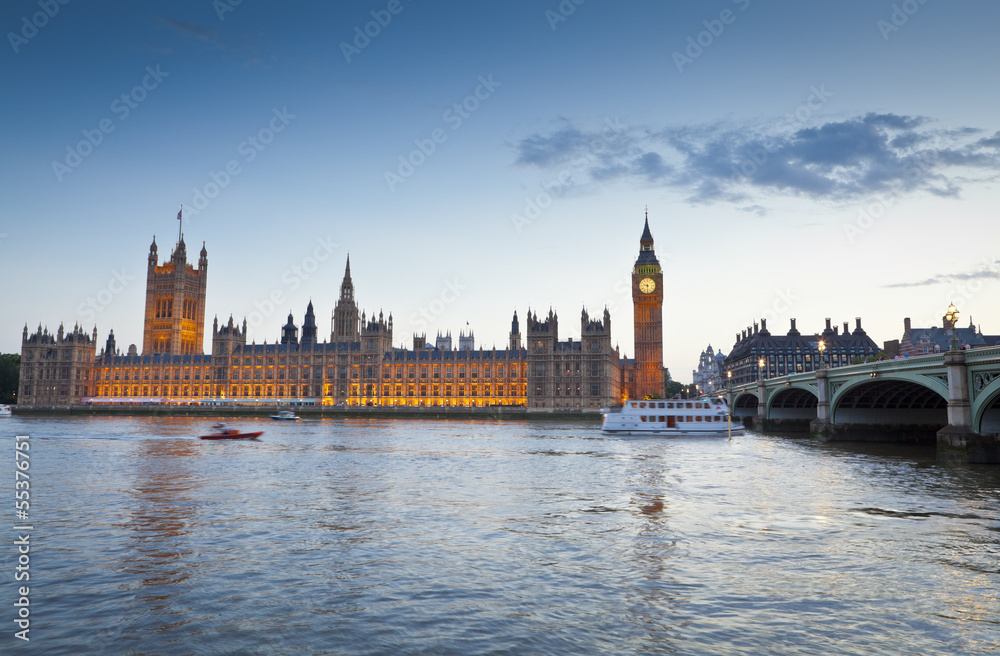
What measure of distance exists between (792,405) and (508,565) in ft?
272

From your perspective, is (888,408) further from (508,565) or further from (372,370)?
(372,370)

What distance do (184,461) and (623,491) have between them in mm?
28757

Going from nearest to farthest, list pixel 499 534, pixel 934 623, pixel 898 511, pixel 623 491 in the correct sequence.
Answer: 1. pixel 934 623
2. pixel 499 534
3. pixel 898 511
4. pixel 623 491

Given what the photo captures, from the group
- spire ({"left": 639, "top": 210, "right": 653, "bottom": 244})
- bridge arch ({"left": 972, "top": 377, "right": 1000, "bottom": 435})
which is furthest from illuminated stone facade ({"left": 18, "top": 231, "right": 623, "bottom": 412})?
bridge arch ({"left": 972, "top": 377, "right": 1000, "bottom": 435})

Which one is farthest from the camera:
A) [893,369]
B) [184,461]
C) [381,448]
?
[381,448]

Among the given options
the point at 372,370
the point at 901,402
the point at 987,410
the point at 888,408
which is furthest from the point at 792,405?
the point at 372,370

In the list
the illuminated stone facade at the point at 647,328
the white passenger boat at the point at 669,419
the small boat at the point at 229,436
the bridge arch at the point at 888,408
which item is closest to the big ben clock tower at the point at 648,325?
the illuminated stone facade at the point at 647,328

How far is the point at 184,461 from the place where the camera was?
144 ft

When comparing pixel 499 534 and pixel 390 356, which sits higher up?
pixel 390 356

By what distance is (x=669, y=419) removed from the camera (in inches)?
3356

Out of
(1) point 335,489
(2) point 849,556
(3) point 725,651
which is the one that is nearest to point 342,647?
(3) point 725,651

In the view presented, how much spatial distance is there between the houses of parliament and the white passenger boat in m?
64.9

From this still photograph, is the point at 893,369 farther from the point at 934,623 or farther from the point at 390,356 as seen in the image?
the point at 390,356

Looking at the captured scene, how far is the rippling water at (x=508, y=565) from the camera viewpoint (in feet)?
39.9
